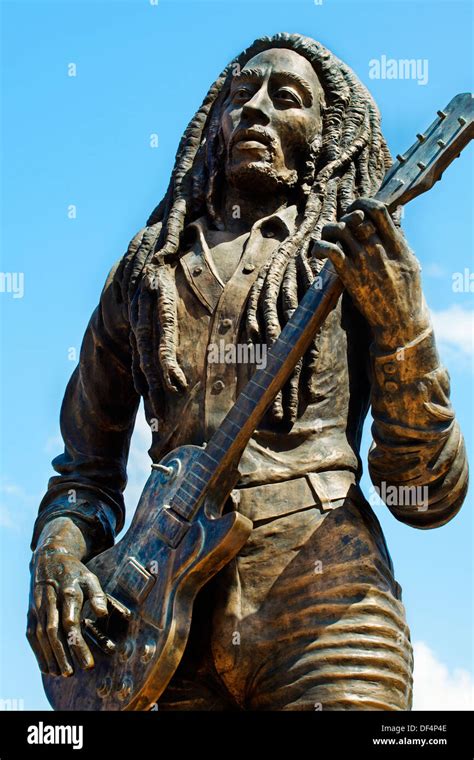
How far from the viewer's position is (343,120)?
8695 mm

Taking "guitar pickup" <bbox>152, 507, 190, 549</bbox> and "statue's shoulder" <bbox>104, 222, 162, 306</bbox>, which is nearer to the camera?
"guitar pickup" <bbox>152, 507, 190, 549</bbox>

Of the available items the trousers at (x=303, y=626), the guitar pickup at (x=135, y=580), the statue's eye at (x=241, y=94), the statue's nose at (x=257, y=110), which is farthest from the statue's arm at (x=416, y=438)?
the statue's eye at (x=241, y=94)

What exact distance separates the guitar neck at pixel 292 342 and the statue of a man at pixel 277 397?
210 millimetres

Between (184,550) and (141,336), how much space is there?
1.28 meters

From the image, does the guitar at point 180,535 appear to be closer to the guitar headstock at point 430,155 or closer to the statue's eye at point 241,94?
the guitar headstock at point 430,155

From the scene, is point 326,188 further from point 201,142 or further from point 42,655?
point 42,655

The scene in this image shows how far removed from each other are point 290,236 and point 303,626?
194cm

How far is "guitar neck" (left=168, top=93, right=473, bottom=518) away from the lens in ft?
24.6

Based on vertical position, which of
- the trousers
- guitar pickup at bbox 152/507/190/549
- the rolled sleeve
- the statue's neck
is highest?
the statue's neck

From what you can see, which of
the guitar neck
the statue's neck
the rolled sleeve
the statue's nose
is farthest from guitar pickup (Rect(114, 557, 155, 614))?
the statue's nose

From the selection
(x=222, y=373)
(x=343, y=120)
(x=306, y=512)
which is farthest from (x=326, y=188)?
(x=306, y=512)

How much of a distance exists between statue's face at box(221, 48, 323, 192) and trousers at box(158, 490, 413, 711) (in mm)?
1795

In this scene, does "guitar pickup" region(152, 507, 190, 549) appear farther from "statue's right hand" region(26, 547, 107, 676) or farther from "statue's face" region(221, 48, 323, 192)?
"statue's face" region(221, 48, 323, 192)

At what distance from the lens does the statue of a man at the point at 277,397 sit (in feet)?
24.5
